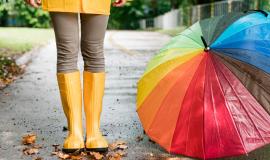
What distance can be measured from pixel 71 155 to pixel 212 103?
1.07m

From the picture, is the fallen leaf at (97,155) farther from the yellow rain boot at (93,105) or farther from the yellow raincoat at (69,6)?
the yellow raincoat at (69,6)

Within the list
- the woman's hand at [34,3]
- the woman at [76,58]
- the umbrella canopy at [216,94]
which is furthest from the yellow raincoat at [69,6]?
the umbrella canopy at [216,94]

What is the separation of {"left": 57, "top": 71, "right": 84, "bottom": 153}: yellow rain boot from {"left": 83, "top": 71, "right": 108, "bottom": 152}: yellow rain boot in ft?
0.23

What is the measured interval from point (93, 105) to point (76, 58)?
369mm

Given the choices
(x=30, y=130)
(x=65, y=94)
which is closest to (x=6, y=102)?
(x=30, y=130)

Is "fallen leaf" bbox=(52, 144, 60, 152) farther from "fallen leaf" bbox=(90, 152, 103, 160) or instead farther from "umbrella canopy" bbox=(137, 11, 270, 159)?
"umbrella canopy" bbox=(137, 11, 270, 159)

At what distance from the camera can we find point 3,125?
16.8ft

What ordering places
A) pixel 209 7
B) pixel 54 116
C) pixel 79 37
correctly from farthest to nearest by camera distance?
pixel 209 7
pixel 54 116
pixel 79 37

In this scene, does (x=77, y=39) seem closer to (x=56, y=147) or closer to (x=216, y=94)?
(x=56, y=147)

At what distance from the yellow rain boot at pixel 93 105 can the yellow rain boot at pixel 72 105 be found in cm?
7

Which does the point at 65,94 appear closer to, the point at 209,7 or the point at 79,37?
the point at 79,37

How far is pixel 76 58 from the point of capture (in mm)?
3930

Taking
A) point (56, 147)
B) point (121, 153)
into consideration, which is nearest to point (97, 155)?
point (121, 153)

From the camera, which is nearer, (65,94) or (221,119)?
(221,119)
